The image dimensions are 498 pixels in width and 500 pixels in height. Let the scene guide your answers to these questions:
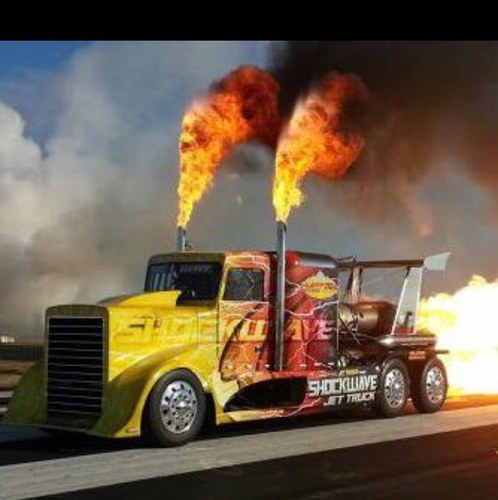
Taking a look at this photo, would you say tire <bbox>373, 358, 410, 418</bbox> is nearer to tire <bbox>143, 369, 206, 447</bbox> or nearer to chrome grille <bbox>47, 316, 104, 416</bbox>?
tire <bbox>143, 369, 206, 447</bbox>

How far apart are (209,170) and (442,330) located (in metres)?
5.83

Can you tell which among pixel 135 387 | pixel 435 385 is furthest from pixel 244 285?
pixel 435 385

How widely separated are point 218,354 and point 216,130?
14.2 ft

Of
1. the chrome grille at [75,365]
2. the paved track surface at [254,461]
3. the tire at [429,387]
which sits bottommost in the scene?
the paved track surface at [254,461]

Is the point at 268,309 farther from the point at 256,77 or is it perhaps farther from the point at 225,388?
the point at 256,77

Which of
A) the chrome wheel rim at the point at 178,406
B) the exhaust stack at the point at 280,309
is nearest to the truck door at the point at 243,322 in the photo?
the exhaust stack at the point at 280,309

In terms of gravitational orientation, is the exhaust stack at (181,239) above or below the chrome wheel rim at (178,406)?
above

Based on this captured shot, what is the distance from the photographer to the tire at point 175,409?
10.3 metres

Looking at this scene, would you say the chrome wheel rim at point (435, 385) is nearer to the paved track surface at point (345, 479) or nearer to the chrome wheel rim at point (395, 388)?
the chrome wheel rim at point (395, 388)

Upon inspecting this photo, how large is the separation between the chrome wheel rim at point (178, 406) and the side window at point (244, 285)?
1.60 meters

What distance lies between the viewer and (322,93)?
49.0ft

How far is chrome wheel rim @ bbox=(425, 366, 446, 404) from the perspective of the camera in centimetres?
1440

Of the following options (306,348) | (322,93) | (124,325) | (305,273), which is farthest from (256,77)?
(124,325)

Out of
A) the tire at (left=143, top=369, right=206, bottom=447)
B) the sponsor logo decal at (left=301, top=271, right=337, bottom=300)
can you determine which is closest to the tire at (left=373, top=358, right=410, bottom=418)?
the sponsor logo decal at (left=301, top=271, right=337, bottom=300)
